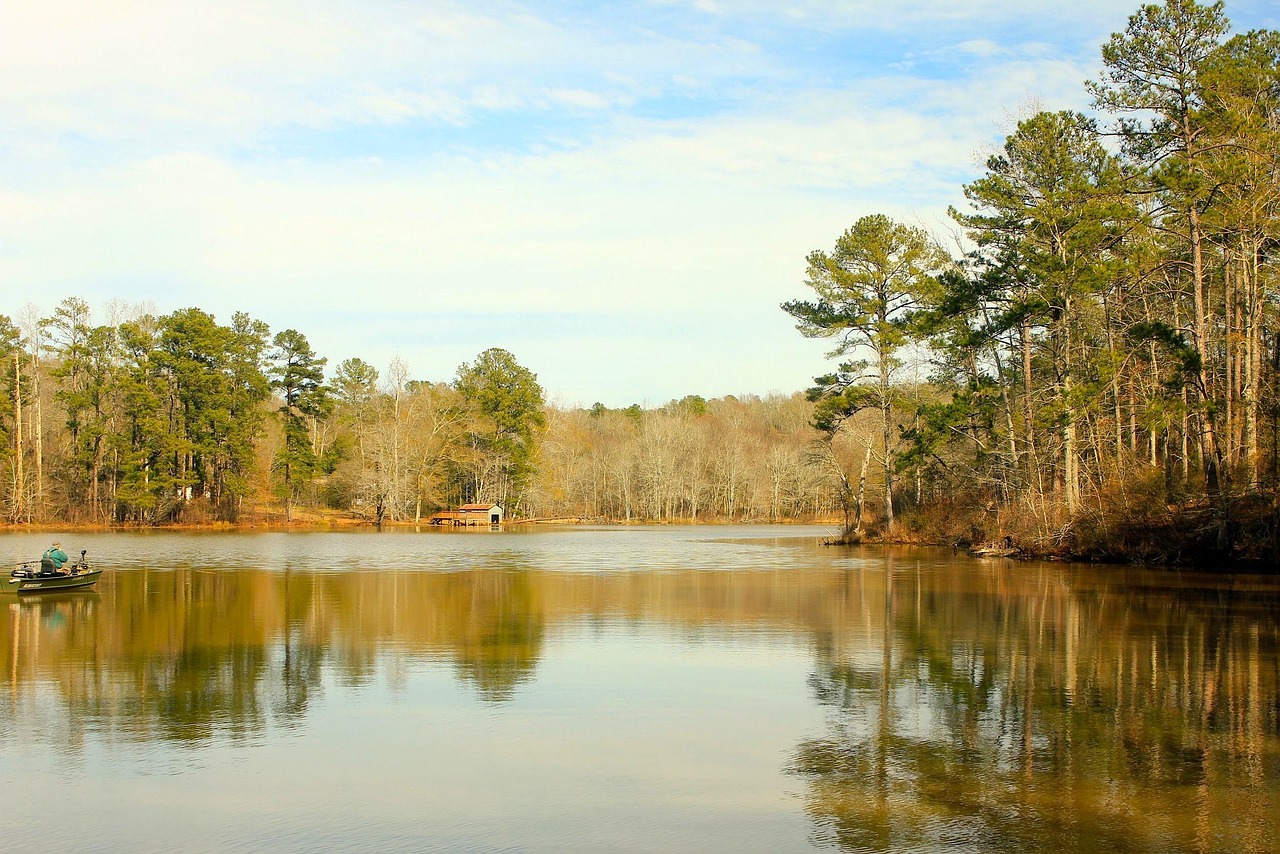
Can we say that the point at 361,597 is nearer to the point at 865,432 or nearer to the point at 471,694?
the point at 471,694

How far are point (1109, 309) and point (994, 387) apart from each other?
6.30 meters

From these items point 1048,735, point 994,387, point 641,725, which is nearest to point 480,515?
point 994,387

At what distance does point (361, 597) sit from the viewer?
75.4 feet

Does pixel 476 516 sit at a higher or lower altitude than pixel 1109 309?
lower

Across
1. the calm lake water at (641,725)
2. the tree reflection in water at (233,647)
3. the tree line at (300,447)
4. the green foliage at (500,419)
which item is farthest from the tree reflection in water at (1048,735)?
the green foliage at (500,419)

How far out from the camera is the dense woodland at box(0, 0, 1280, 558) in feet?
96.7

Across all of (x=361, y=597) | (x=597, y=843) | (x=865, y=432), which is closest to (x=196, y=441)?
(x=865, y=432)

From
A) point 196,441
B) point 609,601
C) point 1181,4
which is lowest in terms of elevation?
point 609,601

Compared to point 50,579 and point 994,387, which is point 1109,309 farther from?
point 50,579

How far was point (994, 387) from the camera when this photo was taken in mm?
40219

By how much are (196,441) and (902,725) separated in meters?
72.3

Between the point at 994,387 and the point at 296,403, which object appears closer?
the point at 994,387

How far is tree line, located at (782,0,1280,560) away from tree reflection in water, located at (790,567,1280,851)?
13034 millimetres

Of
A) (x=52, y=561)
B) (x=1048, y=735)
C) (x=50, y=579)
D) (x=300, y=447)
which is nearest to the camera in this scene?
(x=1048, y=735)
